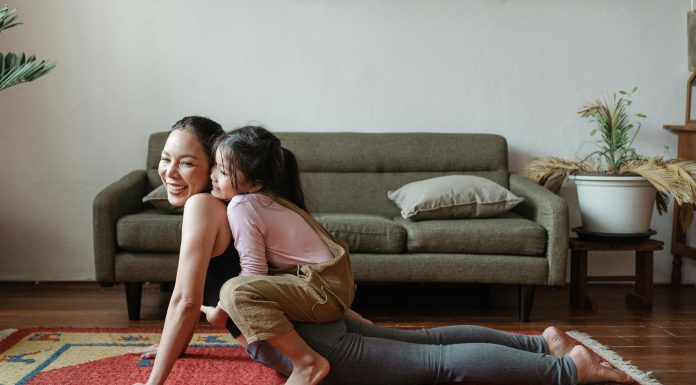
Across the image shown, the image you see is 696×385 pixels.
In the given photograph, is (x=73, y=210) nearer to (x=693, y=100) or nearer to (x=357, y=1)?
(x=357, y=1)

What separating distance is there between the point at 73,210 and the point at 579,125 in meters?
2.65

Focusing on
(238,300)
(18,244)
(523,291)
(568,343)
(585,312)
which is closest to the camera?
(238,300)

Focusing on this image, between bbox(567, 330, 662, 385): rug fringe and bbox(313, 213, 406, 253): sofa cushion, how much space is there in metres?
0.77

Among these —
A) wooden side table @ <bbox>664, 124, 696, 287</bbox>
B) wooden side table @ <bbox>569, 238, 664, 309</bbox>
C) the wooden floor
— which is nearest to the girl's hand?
the wooden floor

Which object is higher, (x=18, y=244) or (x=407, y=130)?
(x=407, y=130)

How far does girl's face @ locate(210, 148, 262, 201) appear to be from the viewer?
1.98 metres

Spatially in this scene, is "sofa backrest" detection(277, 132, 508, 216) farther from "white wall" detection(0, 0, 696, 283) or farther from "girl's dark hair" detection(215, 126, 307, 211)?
"girl's dark hair" detection(215, 126, 307, 211)

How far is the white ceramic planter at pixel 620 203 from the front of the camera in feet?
10.9

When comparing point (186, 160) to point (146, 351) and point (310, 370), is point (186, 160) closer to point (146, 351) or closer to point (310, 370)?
point (310, 370)

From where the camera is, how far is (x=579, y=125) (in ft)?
12.9

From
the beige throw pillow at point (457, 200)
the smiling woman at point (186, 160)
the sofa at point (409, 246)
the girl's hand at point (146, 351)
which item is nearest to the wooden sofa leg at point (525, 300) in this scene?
the sofa at point (409, 246)

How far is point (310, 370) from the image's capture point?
194 centimetres

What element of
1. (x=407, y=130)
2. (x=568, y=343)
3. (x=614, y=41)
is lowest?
(x=568, y=343)

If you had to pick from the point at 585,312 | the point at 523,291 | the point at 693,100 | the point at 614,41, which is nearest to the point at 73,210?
the point at 523,291
